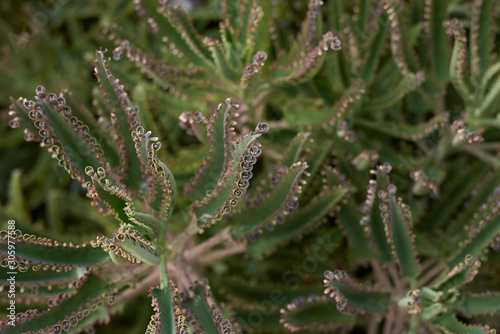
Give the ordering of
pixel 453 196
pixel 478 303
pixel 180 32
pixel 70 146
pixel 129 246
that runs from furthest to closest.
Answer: pixel 453 196
pixel 180 32
pixel 478 303
pixel 70 146
pixel 129 246

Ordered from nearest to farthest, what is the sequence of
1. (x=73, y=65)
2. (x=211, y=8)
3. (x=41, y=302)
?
(x=41, y=302) < (x=211, y=8) < (x=73, y=65)

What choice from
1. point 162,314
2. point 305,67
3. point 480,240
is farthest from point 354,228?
point 162,314

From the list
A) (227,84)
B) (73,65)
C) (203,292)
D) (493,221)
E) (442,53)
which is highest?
(73,65)

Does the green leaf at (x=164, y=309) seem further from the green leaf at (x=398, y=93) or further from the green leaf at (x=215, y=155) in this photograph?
the green leaf at (x=398, y=93)

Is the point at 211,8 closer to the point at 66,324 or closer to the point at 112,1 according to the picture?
the point at 112,1

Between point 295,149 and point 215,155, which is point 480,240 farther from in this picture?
point 215,155

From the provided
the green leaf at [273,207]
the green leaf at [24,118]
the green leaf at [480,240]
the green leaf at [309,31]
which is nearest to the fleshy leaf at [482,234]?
the green leaf at [480,240]

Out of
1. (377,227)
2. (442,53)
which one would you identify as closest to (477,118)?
(442,53)

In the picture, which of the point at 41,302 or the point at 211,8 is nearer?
the point at 41,302

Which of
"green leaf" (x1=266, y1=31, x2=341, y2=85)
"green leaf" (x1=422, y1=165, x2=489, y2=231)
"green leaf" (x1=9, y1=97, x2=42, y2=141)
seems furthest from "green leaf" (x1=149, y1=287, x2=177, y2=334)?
"green leaf" (x1=422, y1=165, x2=489, y2=231)

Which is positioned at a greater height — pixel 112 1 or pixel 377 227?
pixel 112 1
